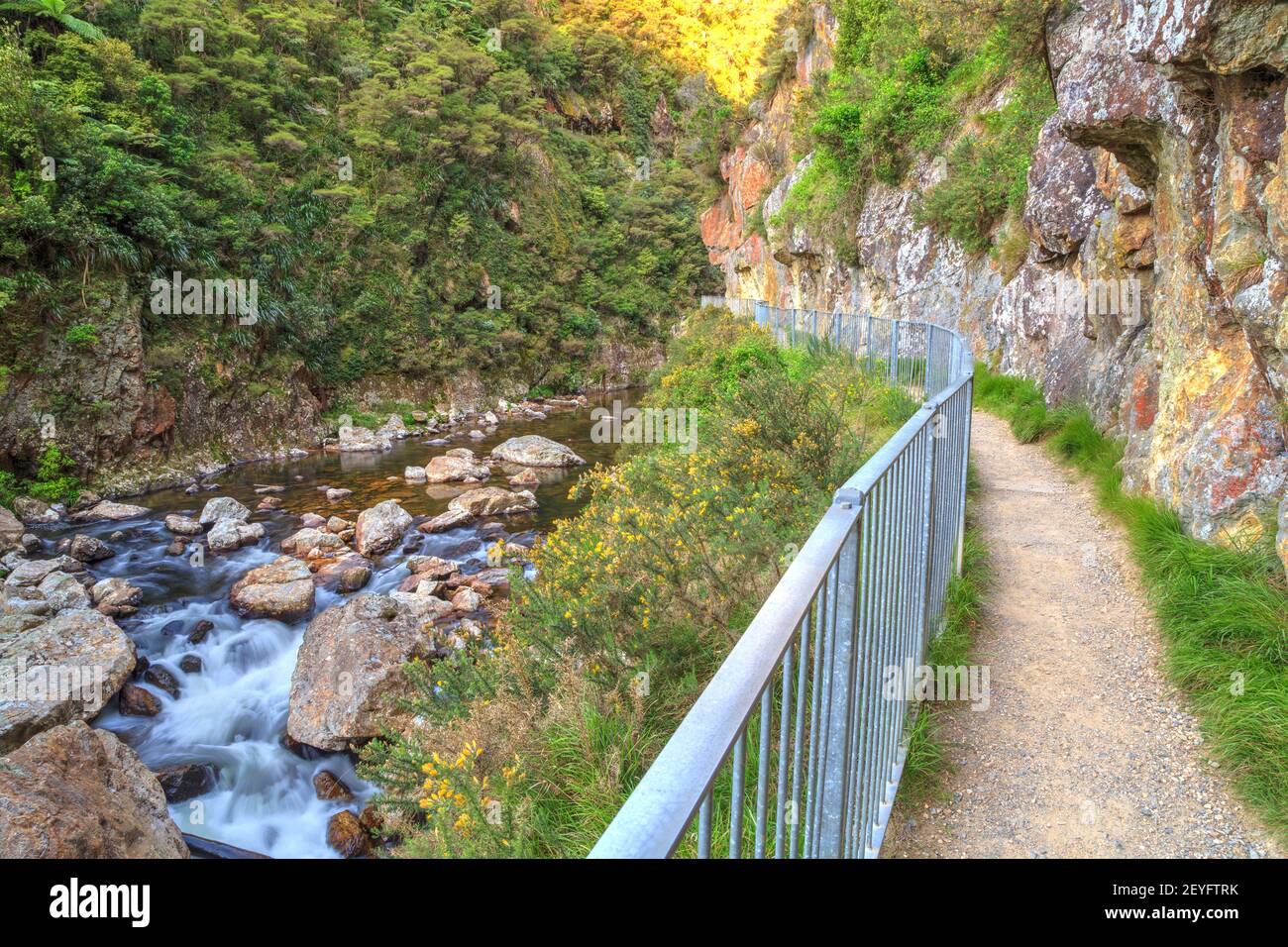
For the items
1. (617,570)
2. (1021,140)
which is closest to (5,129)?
(617,570)

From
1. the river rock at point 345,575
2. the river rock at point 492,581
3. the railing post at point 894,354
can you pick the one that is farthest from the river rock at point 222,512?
the railing post at point 894,354

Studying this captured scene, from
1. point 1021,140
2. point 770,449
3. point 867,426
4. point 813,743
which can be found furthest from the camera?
point 1021,140

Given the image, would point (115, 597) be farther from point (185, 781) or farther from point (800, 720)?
point (800, 720)

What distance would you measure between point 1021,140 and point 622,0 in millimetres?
50671

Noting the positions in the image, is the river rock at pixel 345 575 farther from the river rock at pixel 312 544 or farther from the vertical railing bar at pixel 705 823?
the vertical railing bar at pixel 705 823

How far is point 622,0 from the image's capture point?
185 feet

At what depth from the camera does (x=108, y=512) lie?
54.2ft

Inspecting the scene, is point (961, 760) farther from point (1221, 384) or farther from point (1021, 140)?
point (1021, 140)

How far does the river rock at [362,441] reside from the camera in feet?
78.9

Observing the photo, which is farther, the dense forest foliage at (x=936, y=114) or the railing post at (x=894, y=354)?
the dense forest foliage at (x=936, y=114)

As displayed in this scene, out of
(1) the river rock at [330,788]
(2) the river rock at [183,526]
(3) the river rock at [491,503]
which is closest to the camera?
(1) the river rock at [330,788]

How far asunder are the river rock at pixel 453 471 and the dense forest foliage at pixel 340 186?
7.61 metres

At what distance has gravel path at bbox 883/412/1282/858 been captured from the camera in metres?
3.19

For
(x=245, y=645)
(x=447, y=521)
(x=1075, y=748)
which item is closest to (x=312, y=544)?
(x=447, y=521)
